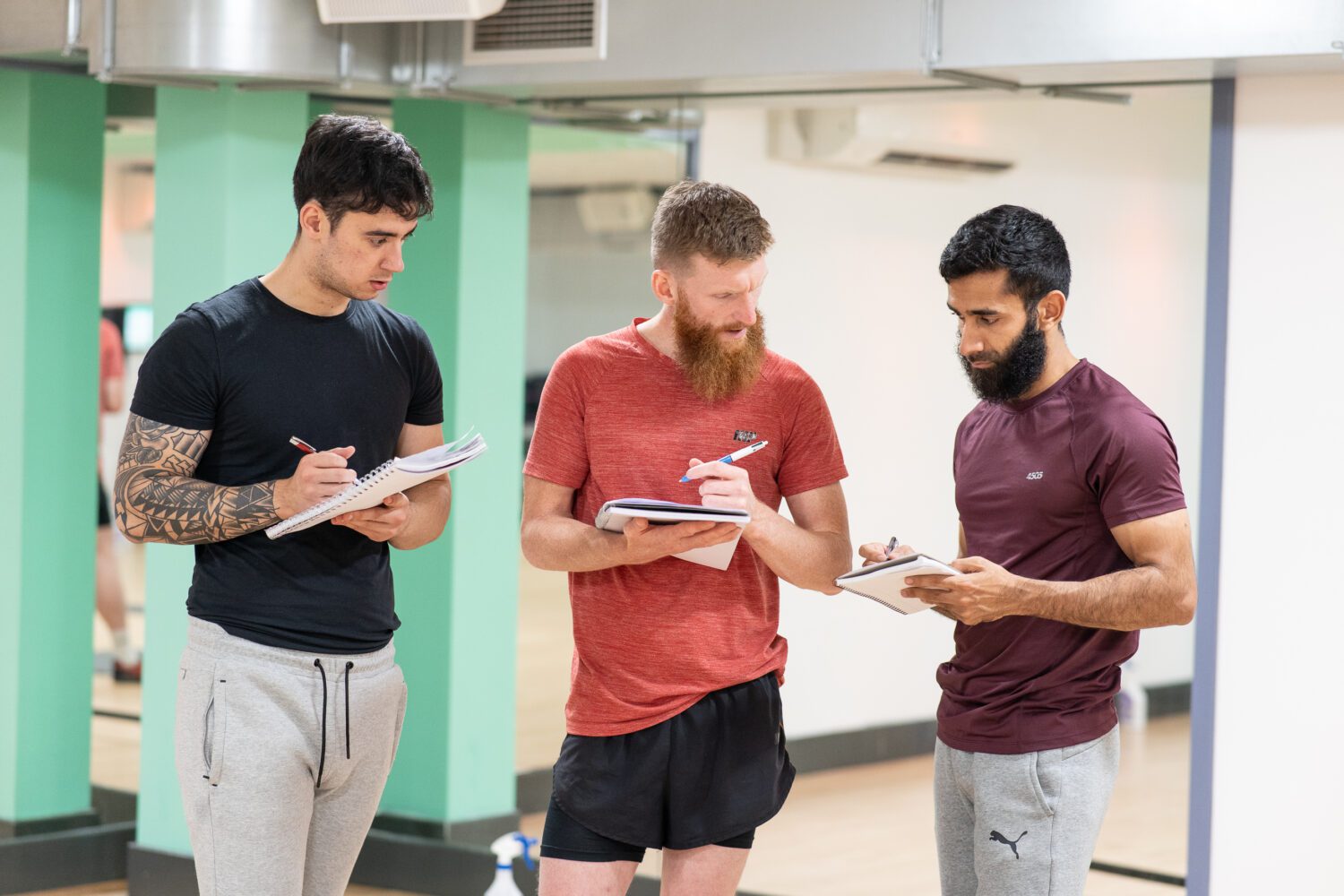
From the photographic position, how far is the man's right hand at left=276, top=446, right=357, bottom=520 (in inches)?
97.6

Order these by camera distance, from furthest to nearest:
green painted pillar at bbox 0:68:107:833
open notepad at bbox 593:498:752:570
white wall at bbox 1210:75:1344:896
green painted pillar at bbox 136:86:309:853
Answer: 1. green painted pillar at bbox 0:68:107:833
2. green painted pillar at bbox 136:86:309:853
3. white wall at bbox 1210:75:1344:896
4. open notepad at bbox 593:498:752:570

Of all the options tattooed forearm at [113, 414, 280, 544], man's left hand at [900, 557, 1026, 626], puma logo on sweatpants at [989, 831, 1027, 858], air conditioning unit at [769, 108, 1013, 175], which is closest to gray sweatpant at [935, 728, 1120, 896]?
puma logo on sweatpants at [989, 831, 1027, 858]

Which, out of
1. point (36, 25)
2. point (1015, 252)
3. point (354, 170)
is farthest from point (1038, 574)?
point (36, 25)

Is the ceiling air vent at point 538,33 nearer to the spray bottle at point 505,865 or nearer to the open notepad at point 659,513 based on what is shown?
the open notepad at point 659,513

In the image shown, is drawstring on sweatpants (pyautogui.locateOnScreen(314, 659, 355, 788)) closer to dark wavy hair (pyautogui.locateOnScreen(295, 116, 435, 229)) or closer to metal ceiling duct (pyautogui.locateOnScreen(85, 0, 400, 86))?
dark wavy hair (pyautogui.locateOnScreen(295, 116, 435, 229))

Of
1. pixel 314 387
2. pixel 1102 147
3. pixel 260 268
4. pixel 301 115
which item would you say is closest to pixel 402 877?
pixel 260 268

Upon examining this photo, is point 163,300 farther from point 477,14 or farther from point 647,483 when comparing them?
point 647,483

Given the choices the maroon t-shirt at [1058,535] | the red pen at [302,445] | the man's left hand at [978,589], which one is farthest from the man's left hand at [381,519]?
the maroon t-shirt at [1058,535]

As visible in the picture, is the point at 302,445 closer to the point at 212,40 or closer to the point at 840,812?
the point at 212,40

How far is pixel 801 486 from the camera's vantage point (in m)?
2.71

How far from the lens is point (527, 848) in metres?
4.54

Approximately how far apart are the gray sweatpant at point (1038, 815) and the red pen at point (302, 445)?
116 cm

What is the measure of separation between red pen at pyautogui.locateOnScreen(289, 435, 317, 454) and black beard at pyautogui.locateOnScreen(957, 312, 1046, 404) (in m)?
1.07

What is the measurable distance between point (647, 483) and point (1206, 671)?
6.13 ft
